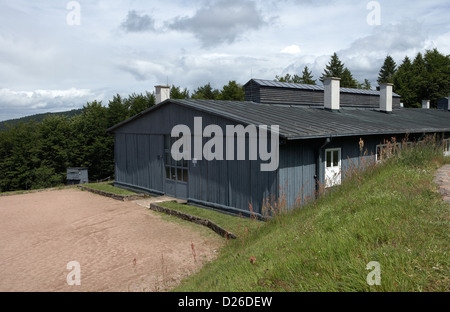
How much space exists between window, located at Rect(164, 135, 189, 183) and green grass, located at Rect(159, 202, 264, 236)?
4.47ft

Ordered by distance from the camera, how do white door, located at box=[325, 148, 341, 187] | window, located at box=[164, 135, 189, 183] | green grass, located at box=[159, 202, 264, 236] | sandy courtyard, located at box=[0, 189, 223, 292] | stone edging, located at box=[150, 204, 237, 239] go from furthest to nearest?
window, located at box=[164, 135, 189, 183], white door, located at box=[325, 148, 341, 187], green grass, located at box=[159, 202, 264, 236], stone edging, located at box=[150, 204, 237, 239], sandy courtyard, located at box=[0, 189, 223, 292]

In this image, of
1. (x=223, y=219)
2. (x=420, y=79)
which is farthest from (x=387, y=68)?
(x=223, y=219)

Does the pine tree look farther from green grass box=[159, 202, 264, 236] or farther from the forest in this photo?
Result: green grass box=[159, 202, 264, 236]

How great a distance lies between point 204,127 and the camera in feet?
43.1

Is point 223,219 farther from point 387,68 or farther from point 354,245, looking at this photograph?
point 387,68

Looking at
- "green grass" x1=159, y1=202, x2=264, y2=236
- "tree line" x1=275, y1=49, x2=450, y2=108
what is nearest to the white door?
"green grass" x1=159, y1=202, x2=264, y2=236

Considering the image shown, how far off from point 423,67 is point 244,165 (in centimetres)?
5676

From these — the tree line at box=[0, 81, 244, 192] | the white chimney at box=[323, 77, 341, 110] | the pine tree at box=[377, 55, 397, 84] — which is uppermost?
the pine tree at box=[377, 55, 397, 84]

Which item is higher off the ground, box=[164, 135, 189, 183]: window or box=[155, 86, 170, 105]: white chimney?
box=[155, 86, 170, 105]: white chimney

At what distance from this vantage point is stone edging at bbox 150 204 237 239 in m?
9.41

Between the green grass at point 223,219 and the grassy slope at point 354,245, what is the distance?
7.82 feet
